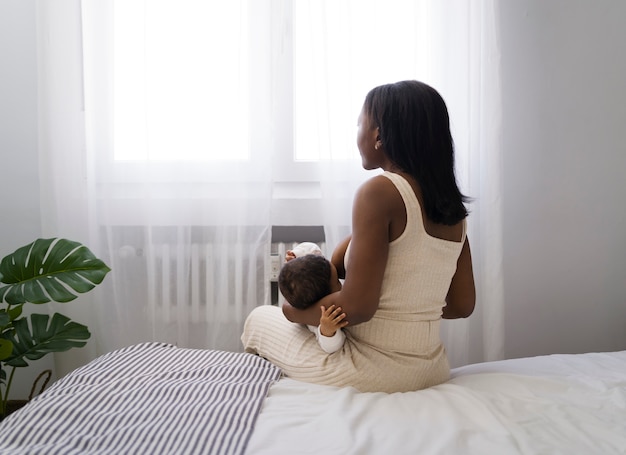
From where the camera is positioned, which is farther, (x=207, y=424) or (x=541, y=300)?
(x=541, y=300)

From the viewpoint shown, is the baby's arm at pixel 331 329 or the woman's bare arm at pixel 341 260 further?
the woman's bare arm at pixel 341 260

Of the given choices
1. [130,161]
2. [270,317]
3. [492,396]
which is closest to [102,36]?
[130,161]

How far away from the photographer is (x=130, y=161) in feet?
6.05

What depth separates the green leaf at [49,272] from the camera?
1.53m

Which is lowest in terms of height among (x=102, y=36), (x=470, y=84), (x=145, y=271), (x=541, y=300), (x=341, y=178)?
(x=541, y=300)

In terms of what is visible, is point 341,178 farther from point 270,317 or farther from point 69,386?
point 69,386

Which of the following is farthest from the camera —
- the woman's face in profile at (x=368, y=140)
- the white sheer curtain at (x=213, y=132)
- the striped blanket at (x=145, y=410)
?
the white sheer curtain at (x=213, y=132)

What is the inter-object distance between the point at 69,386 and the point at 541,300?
172cm

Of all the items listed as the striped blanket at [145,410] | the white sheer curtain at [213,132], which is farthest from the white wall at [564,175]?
the striped blanket at [145,410]

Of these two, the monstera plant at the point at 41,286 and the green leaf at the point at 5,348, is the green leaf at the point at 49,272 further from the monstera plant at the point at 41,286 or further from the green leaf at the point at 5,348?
the green leaf at the point at 5,348

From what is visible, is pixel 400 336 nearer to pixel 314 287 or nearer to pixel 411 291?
pixel 411 291

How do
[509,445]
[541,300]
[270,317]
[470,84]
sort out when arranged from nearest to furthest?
[509,445] < [270,317] < [470,84] < [541,300]

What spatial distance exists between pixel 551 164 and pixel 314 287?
49.4 inches

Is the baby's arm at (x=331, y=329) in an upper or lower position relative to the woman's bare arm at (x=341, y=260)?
lower
